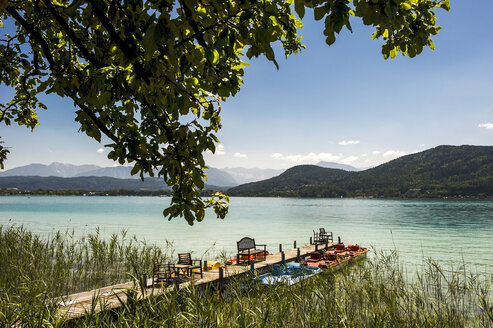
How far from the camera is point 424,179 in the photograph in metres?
144

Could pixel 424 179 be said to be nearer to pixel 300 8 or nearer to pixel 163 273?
pixel 163 273

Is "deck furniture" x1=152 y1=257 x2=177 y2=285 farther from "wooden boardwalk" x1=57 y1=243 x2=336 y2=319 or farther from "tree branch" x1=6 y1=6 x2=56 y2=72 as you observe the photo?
"tree branch" x1=6 y1=6 x2=56 y2=72

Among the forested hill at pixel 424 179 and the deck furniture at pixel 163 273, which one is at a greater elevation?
the forested hill at pixel 424 179

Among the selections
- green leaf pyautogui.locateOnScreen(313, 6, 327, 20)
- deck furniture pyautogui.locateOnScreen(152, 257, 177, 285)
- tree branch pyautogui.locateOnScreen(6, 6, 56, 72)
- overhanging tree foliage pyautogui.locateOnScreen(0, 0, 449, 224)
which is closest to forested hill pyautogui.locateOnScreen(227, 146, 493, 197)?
deck furniture pyautogui.locateOnScreen(152, 257, 177, 285)

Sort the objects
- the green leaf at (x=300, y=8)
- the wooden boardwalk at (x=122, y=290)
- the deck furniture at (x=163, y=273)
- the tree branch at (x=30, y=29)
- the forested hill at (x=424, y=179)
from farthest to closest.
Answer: the forested hill at (x=424, y=179)
the deck furniture at (x=163, y=273)
the wooden boardwalk at (x=122, y=290)
the tree branch at (x=30, y=29)
the green leaf at (x=300, y=8)

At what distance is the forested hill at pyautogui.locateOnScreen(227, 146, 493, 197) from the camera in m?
127

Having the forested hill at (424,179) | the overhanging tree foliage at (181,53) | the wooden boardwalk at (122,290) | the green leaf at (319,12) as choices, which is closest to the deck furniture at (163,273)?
the wooden boardwalk at (122,290)

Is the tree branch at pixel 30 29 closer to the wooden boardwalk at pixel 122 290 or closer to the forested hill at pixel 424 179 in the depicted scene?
the wooden boardwalk at pixel 122 290

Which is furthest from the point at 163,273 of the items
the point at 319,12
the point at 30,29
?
the point at 319,12

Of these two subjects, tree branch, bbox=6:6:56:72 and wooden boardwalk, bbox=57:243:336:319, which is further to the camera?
wooden boardwalk, bbox=57:243:336:319

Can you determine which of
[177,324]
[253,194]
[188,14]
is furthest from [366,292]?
[253,194]

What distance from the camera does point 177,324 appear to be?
12.7 feet

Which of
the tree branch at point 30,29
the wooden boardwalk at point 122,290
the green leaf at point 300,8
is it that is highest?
the tree branch at point 30,29

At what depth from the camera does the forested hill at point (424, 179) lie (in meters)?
127
